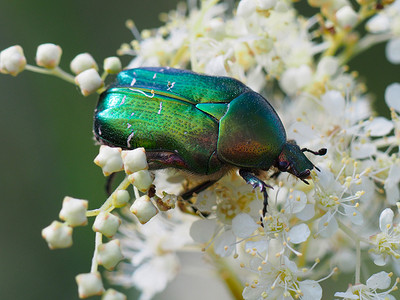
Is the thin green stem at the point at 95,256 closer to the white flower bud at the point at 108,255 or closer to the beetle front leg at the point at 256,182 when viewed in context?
the white flower bud at the point at 108,255

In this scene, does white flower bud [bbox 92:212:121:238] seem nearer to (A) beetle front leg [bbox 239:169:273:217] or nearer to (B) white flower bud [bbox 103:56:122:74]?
(A) beetle front leg [bbox 239:169:273:217]

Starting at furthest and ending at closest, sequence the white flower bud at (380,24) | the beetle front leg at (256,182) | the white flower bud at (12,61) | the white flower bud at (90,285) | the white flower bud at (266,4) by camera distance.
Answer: the white flower bud at (380,24)
the white flower bud at (266,4)
the white flower bud at (12,61)
the beetle front leg at (256,182)
the white flower bud at (90,285)

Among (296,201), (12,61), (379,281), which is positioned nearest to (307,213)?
(296,201)

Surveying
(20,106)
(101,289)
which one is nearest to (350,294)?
(101,289)

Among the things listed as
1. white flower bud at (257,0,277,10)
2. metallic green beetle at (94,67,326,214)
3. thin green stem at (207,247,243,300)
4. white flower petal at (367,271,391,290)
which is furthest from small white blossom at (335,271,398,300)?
white flower bud at (257,0,277,10)

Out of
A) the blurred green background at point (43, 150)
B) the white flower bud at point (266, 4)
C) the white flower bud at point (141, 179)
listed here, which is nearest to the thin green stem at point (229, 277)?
the white flower bud at point (141, 179)
